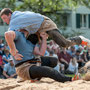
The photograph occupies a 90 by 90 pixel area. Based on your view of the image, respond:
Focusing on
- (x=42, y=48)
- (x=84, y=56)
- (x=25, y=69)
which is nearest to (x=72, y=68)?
(x=84, y=56)

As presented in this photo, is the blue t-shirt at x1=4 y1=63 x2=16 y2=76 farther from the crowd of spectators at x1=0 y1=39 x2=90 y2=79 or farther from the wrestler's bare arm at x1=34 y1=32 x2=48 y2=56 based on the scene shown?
the wrestler's bare arm at x1=34 y1=32 x2=48 y2=56

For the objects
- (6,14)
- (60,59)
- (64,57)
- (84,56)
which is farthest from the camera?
(84,56)

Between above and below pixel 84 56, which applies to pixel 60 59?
above

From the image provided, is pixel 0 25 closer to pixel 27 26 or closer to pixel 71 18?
pixel 71 18

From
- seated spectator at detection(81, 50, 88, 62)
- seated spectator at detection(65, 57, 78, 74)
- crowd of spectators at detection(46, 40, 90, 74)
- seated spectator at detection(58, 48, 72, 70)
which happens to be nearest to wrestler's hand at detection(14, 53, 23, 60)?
crowd of spectators at detection(46, 40, 90, 74)

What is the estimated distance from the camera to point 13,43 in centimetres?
554

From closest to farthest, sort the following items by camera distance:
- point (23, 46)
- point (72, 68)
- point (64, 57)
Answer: point (23, 46), point (72, 68), point (64, 57)

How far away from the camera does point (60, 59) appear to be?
14.0 m

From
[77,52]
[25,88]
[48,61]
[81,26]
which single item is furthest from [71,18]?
[25,88]

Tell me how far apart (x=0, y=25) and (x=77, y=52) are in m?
13.5

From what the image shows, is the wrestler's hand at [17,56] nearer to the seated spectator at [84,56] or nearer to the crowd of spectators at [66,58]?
the crowd of spectators at [66,58]

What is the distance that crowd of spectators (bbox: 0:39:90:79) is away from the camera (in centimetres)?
1101

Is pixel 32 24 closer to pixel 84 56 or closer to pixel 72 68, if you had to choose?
pixel 72 68

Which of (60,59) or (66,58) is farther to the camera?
(66,58)
